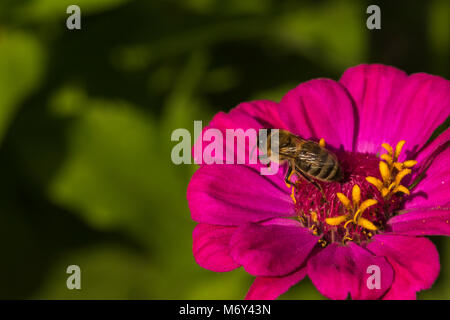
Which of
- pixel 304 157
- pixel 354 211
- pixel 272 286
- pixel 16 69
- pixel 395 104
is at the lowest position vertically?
pixel 272 286

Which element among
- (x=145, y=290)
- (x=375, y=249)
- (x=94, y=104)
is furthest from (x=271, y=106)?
(x=145, y=290)

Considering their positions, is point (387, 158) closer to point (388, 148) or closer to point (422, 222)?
point (388, 148)

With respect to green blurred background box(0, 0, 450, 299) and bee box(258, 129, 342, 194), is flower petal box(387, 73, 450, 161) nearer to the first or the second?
bee box(258, 129, 342, 194)

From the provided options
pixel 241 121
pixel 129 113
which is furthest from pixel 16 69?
pixel 241 121

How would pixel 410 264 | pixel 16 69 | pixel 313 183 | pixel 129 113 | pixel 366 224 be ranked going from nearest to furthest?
pixel 410 264 < pixel 366 224 < pixel 313 183 < pixel 16 69 < pixel 129 113

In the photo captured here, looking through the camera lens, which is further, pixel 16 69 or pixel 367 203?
pixel 16 69

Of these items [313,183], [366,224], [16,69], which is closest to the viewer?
[366,224]

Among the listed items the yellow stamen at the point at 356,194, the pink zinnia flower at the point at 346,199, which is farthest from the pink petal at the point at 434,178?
the yellow stamen at the point at 356,194
